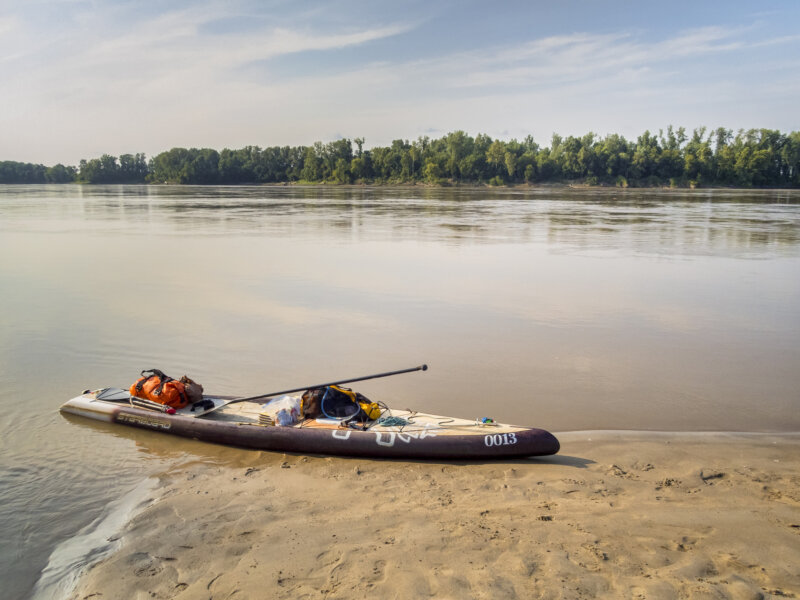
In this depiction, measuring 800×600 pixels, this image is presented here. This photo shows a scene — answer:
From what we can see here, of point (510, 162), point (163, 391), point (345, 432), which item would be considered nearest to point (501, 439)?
point (345, 432)

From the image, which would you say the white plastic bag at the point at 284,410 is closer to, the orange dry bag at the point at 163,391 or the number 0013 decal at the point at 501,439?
the orange dry bag at the point at 163,391

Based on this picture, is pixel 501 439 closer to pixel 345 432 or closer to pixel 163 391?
pixel 345 432

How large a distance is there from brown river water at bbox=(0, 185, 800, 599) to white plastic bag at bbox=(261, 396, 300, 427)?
35.5 inches

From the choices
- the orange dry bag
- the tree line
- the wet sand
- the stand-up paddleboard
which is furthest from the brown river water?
the tree line

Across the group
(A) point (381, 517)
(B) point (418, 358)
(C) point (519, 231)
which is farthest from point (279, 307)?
(C) point (519, 231)

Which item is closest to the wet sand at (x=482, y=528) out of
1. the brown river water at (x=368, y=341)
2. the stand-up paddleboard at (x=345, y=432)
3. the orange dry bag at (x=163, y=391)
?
the stand-up paddleboard at (x=345, y=432)

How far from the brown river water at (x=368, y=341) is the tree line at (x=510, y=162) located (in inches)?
4361

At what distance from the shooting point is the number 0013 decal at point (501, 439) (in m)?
7.54

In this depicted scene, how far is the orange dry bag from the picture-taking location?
894cm

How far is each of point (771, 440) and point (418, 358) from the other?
613 cm

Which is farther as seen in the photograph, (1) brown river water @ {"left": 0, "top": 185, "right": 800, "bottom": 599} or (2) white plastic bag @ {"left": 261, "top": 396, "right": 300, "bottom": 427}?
(2) white plastic bag @ {"left": 261, "top": 396, "right": 300, "bottom": 427}

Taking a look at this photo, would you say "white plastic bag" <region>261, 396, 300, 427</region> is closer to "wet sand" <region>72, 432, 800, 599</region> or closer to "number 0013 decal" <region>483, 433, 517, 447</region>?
"wet sand" <region>72, 432, 800, 599</region>

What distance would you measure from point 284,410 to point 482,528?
A: 369 centimetres

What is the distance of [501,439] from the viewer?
7574mm
